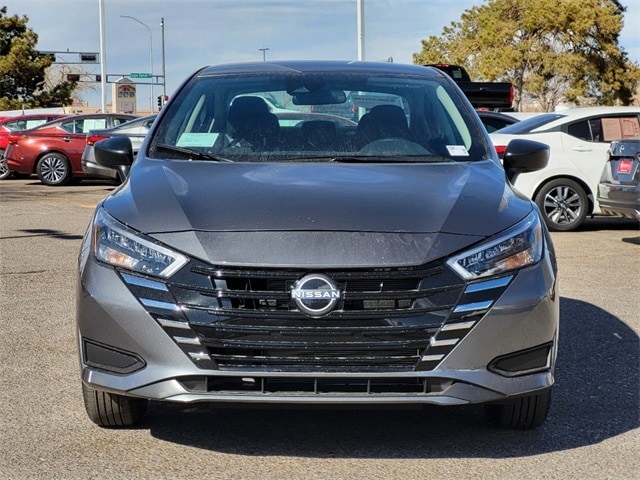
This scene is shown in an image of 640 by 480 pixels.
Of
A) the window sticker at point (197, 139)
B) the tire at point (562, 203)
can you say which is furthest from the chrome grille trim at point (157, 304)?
the tire at point (562, 203)

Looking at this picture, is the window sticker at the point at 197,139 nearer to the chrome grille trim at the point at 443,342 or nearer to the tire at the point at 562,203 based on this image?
the chrome grille trim at the point at 443,342

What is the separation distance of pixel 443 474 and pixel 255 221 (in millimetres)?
1173

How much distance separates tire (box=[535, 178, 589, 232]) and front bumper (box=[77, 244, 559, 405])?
922 cm

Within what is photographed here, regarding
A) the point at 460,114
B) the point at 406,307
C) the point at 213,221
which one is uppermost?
the point at 460,114

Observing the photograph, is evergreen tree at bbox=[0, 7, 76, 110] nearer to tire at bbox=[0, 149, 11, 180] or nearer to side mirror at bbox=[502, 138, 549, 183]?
tire at bbox=[0, 149, 11, 180]

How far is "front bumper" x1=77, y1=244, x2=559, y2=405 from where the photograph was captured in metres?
3.77

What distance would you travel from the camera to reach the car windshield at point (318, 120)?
4852 mm

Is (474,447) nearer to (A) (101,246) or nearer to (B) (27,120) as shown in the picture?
(A) (101,246)

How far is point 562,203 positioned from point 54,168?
11977 millimetres

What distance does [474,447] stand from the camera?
4238mm

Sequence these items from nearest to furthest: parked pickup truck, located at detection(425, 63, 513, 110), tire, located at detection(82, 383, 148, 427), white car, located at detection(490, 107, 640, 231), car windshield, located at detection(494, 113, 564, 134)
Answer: tire, located at detection(82, 383, 148, 427) < white car, located at detection(490, 107, 640, 231) < car windshield, located at detection(494, 113, 564, 134) < parked pickup truck, located at detection(425, 63, 513, 110)

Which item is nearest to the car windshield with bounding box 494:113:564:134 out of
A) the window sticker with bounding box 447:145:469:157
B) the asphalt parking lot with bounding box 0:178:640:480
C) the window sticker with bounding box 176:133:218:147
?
the asphalt parking lot with bounding box 0:178:640:480

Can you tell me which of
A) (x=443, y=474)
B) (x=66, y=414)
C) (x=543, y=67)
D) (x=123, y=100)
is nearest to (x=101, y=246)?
(x=66, y=414)

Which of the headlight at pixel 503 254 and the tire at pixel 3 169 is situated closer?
the headlight at pixel 503 254
